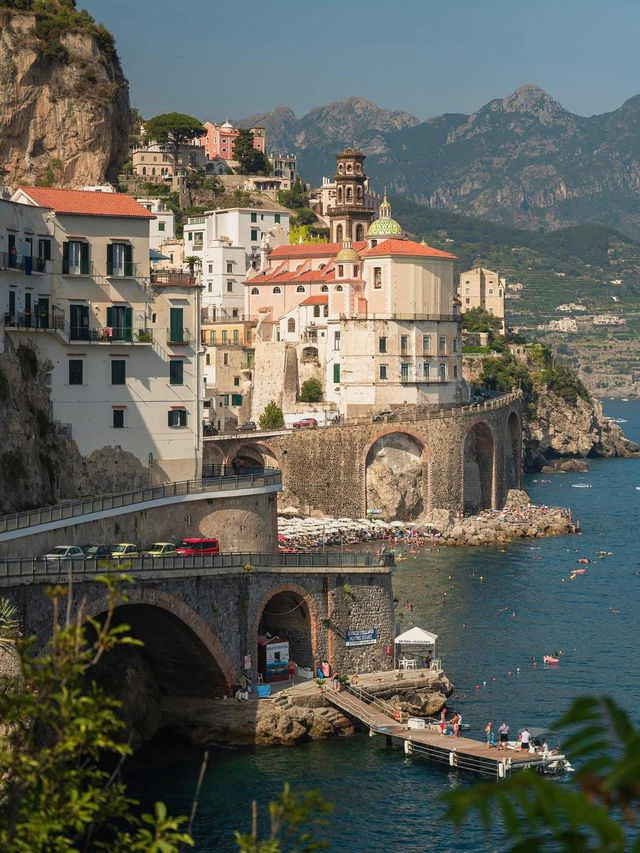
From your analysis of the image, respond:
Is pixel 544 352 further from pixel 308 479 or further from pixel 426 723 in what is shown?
pixel 426 723

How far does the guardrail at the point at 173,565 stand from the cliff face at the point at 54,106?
3176 centimetres

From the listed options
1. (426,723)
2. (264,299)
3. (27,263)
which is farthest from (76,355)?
(264,299)

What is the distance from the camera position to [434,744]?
56.1 meters

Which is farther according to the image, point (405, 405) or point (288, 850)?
point (405, 405)

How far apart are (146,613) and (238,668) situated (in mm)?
4410

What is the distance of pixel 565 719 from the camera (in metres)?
12.6

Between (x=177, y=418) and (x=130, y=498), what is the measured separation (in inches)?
328

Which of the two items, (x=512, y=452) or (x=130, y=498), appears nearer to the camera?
(x=130, y=498)

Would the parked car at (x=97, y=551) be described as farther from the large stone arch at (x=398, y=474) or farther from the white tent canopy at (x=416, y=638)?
the large stone arch at (x=398, y=474)

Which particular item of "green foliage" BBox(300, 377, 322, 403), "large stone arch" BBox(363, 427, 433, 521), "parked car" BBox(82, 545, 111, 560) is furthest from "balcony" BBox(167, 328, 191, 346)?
"green foliage" BBox(300, 377, 322, 403)

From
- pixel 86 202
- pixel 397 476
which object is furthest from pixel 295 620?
pixel 397 476

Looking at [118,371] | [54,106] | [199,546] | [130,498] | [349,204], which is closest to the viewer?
[130,498]

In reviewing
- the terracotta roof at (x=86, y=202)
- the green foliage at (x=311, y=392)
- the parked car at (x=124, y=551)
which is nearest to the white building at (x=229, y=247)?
the green foliage at (x=311, y=392)

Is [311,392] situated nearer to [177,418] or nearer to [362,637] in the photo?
[177,418]
